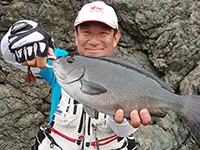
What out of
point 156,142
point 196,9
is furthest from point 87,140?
point 196,9

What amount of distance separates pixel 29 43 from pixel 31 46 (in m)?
0.02

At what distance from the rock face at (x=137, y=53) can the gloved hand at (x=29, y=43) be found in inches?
124

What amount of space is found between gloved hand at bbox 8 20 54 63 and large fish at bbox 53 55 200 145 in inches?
5.6

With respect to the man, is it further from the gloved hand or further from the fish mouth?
the fish mouth

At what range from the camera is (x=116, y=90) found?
1876 mm

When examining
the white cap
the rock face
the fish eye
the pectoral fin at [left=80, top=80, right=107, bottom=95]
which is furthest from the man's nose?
the rock face

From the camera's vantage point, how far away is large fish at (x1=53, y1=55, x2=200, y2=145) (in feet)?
6.05

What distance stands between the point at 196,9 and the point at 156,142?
2.10 m

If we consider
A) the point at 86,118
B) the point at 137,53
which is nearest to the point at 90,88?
the point at 86,118

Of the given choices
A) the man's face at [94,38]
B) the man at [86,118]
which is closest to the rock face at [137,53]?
the man at [86,118]

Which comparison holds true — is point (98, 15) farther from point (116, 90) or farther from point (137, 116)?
point (137, 116)

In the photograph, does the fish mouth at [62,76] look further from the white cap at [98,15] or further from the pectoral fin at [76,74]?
the white cap at [98,15]

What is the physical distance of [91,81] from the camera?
1.84 metres

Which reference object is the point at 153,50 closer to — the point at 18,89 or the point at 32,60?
the point at 18,89
